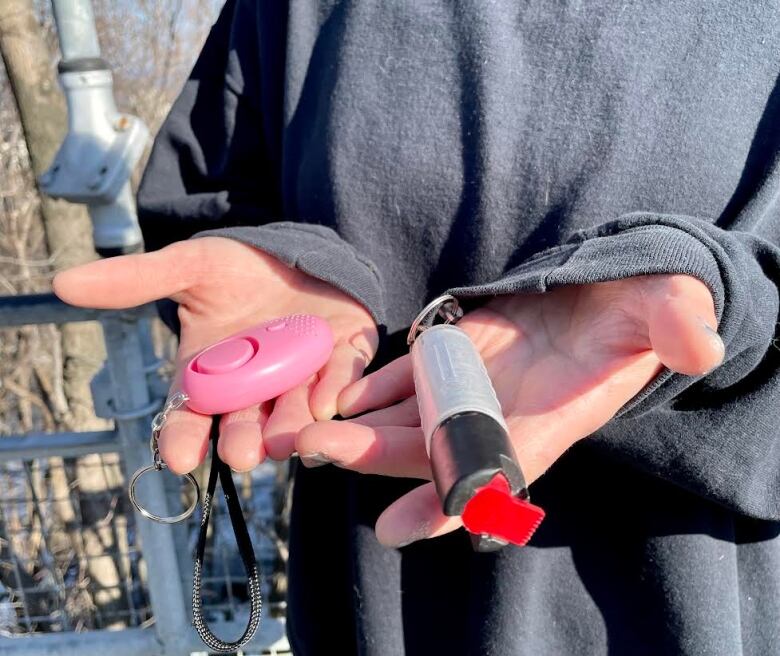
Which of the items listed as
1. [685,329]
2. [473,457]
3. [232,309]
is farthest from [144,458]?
[685,329]

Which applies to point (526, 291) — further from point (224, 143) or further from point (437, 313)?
point (224, 143)

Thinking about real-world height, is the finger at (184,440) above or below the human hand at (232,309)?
below

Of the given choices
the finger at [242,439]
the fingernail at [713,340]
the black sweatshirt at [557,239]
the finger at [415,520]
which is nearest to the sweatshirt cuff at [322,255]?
the black sweatshirt at [557,239]

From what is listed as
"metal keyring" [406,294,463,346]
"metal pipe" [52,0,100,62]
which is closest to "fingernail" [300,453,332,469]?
"metal keyring" [406,294,463,346]

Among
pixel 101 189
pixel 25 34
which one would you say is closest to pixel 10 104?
pixel 25 34

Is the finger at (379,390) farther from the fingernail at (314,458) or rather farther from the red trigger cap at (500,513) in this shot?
the red trigger cap at (500,513)

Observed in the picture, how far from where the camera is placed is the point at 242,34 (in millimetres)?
1133

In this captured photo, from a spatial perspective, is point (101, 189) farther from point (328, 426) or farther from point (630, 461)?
point (630, 461)

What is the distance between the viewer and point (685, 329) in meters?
0.60

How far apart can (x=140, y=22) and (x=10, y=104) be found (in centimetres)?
103

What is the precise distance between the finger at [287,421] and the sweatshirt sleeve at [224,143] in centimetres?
32

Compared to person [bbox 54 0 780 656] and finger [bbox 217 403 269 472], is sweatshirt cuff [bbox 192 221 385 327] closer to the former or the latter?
person [bbox 54 0 780 656]

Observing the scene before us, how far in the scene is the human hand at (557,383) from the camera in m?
0.64

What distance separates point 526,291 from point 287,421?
33cm
